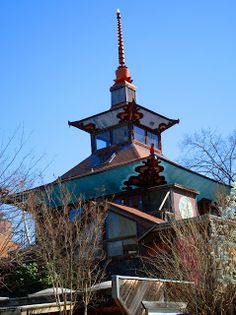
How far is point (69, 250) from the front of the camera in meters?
18.3

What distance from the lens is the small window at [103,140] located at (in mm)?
28922

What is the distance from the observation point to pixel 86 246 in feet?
60.3

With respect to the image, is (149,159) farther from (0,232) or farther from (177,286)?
(0,232)

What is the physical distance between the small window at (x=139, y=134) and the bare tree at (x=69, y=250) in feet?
26.0

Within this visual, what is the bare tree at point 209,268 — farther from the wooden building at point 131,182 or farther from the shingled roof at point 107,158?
the shingled roof at point 107,158

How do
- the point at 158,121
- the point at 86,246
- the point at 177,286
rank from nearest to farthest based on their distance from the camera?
1. the point at 177,286
2. the point at 86,246
3. the point at 158,121

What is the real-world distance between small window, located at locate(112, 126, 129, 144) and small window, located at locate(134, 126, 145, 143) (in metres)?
0.58

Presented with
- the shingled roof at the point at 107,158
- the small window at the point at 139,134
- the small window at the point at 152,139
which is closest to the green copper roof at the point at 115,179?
the shingled roof at the point at 107,158

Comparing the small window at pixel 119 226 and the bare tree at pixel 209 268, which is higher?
the small window at pixel 119 226

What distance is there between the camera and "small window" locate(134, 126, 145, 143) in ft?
93.8

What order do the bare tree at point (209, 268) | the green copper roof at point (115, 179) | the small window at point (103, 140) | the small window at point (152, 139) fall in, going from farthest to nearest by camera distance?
the small window at point (152, 139) < the small window at point (103, 140) < the green copper roof at point (115, 179) < the bare tree at point (209, 268)

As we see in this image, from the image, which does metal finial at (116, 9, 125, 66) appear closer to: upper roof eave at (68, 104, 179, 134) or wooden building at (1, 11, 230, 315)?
wooden building at (1, 11, 230, 315)

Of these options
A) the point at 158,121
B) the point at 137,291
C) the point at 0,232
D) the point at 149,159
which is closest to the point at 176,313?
the point at 137,291

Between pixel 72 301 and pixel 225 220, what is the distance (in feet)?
15.7
